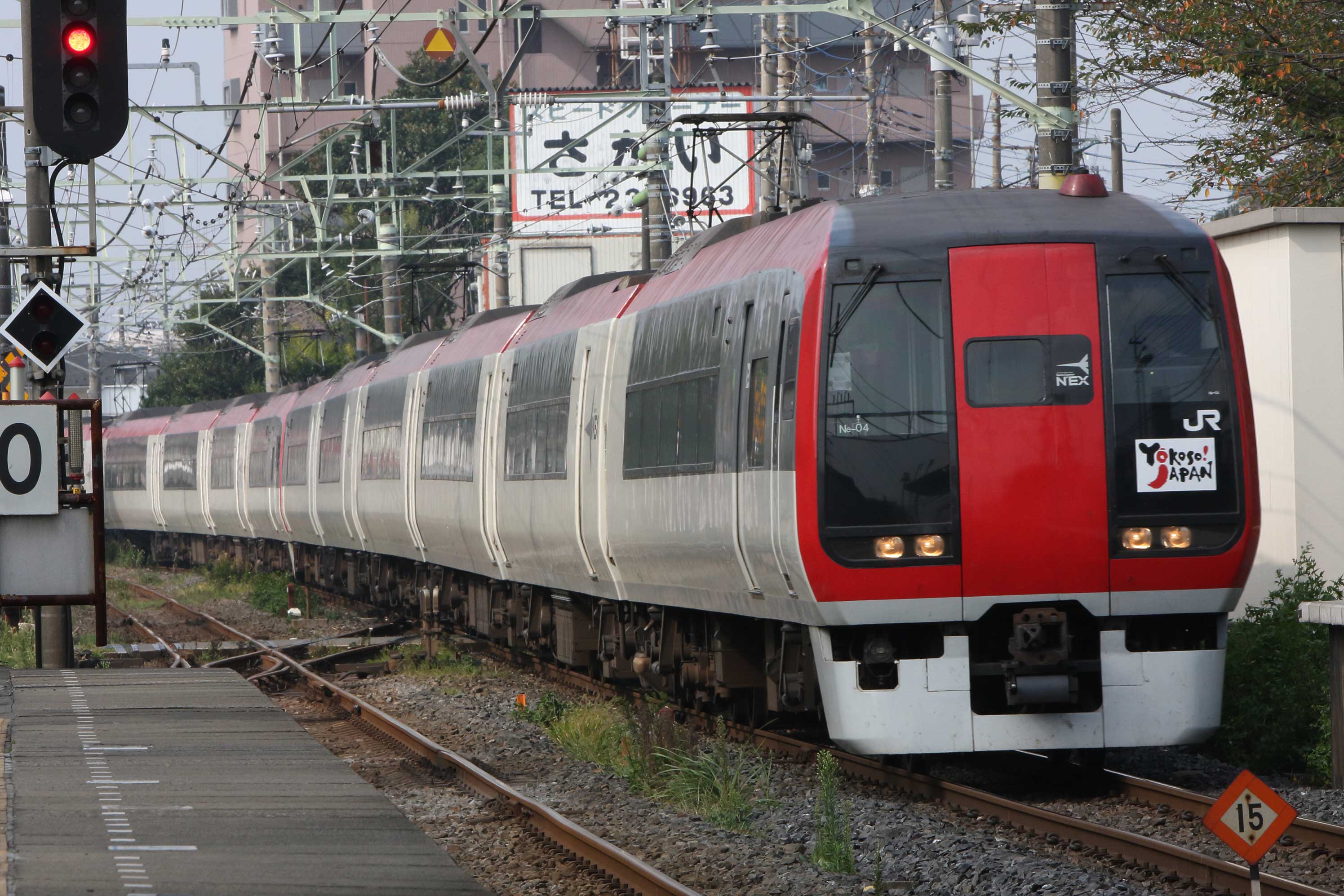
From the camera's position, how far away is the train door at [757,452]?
32.8 feet

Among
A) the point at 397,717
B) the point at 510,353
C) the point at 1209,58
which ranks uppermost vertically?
the point at 1209,58

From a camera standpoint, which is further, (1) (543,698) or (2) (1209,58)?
(2) (1209,58)

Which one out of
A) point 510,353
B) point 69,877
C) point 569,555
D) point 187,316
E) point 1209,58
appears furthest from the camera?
point 187,316

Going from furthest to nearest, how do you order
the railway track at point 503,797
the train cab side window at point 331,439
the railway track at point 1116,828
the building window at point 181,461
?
the building window at point 181,461 < the train cab side window at point 331,439 < the railway track at point 503,797 < the railway track at point 1116,828

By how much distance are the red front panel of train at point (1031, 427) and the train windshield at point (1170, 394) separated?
0.12 metres

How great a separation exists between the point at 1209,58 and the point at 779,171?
4325 mm

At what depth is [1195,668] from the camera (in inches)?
376

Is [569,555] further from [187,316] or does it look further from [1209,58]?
[187,316]

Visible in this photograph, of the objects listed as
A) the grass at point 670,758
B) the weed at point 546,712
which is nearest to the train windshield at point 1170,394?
the grass at point 670,758

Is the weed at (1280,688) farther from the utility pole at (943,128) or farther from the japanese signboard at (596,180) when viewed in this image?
the japanese signboard at (596,180)

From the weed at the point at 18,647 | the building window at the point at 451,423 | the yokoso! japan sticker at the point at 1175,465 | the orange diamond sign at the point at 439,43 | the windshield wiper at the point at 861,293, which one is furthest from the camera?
the weed at the point at 18,647

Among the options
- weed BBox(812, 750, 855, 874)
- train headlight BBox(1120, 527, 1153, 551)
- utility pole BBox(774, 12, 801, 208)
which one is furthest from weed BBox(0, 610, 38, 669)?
train headlight BBox(1120, 527, 1153, 551)

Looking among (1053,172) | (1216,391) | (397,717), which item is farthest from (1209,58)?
(397,717)

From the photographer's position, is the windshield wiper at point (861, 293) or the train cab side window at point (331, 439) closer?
the windshield wiper at point (861, 293)
